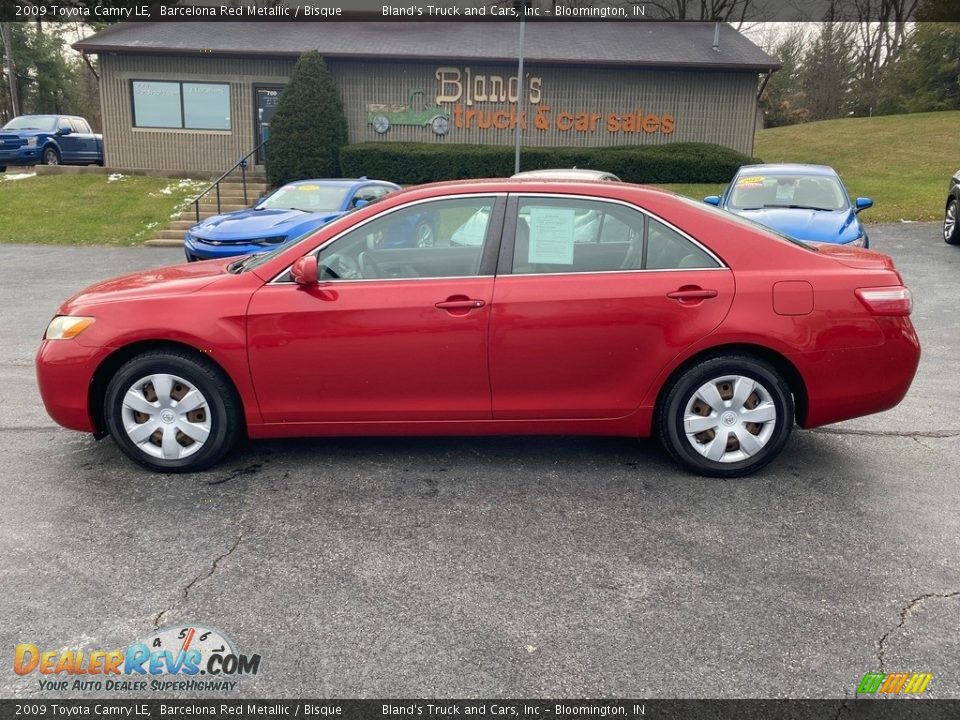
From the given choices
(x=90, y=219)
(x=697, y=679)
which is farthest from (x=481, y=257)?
(x=90, y=219)

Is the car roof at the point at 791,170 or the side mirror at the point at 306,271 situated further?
the car roof at the point at 791,170

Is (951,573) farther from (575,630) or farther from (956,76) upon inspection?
(956,76)

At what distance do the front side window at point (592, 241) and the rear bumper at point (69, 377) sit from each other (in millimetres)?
2323

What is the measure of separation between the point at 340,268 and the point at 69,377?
1546 millimetres

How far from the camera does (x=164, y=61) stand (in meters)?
22.2

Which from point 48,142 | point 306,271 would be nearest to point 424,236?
point 306,271

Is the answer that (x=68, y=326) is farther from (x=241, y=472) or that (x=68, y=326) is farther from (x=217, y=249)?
(x=217, y=249)

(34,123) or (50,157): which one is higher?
(34,123)

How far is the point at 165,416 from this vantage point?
428 centimetres

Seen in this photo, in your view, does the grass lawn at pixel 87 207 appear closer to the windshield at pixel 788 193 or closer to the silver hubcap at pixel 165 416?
the windshield at pixel 788 193

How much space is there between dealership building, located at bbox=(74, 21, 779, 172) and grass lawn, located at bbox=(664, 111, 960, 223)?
11.9 feet

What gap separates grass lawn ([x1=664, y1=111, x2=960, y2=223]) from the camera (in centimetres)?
1891

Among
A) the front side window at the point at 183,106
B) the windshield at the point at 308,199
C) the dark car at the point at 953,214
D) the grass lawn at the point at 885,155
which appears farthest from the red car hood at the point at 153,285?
the front side window at the point at 183,106

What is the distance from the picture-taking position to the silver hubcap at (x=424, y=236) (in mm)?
4305
